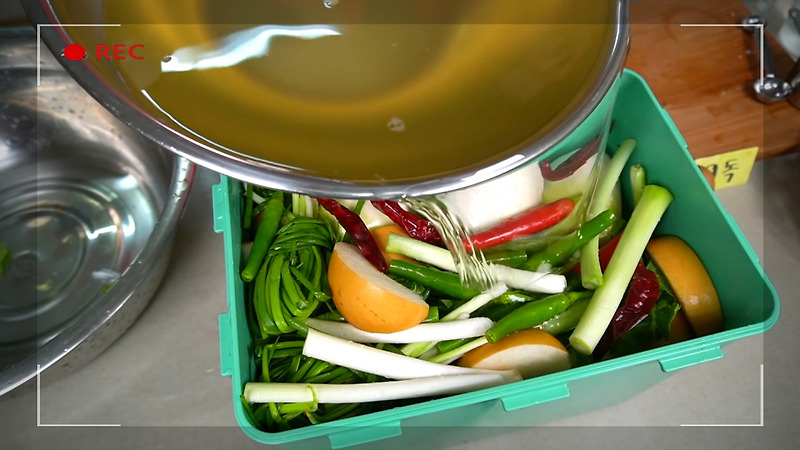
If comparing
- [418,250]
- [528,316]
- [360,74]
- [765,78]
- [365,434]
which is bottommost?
[365,434]

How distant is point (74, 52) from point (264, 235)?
0.45 m

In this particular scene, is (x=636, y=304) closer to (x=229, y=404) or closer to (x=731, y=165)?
(x=731, y=165)

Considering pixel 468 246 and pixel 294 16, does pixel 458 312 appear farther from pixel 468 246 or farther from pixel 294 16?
pixel 294 16

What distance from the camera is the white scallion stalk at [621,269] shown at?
30.8 inches

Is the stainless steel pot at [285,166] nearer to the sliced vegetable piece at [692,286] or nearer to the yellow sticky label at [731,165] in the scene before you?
the sliced vegetable piece at [692,286]

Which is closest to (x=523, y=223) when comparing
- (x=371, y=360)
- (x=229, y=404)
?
(x=371, y=360)

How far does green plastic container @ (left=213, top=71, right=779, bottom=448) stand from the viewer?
69 centimetres

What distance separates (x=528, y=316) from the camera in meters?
0.77

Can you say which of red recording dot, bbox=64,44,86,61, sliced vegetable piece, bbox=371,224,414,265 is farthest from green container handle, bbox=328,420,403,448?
red recording dot, bbox=64,44,86,61

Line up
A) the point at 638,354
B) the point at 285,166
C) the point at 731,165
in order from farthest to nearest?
the point at 731,165 → the point at 638,354 → the point at 285,166

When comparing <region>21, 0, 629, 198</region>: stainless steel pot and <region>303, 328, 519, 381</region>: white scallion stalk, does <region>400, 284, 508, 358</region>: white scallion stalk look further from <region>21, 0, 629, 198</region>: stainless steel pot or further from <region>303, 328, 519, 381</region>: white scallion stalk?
<region>21, 0, 629, 198</region>: stainless steel pot

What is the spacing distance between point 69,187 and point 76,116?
13 cm

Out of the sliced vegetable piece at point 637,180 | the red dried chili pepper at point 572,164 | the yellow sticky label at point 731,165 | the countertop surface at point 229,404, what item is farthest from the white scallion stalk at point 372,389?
the yellow sticky label at point 731,165

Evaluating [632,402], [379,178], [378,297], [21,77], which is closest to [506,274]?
[378,297]
